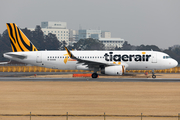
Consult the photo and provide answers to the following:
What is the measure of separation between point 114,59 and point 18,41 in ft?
A: 61.1

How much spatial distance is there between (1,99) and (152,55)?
94.7 feet

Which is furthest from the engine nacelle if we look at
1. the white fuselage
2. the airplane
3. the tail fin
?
the tail fin

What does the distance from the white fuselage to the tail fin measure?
304 cm

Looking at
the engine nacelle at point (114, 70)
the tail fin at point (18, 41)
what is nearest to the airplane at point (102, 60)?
the engine nacelle at point (114, 70)

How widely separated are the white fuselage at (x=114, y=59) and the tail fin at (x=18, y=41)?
9.97 feet

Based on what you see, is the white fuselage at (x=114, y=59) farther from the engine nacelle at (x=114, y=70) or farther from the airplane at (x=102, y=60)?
the engine nacelle at (x=114, y=70)

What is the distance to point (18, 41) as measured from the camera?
2066 inches

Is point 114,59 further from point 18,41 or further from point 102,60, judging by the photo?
point 18,41

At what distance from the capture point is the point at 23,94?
93.7 feet

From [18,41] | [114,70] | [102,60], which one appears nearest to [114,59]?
[102,60]

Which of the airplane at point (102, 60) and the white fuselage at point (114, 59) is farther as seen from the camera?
the white fuselage at point (114, 59)

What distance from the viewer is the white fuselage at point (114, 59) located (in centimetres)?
4691

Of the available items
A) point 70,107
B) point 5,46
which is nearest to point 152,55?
point 70,107

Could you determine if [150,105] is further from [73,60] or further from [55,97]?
[73,60]
